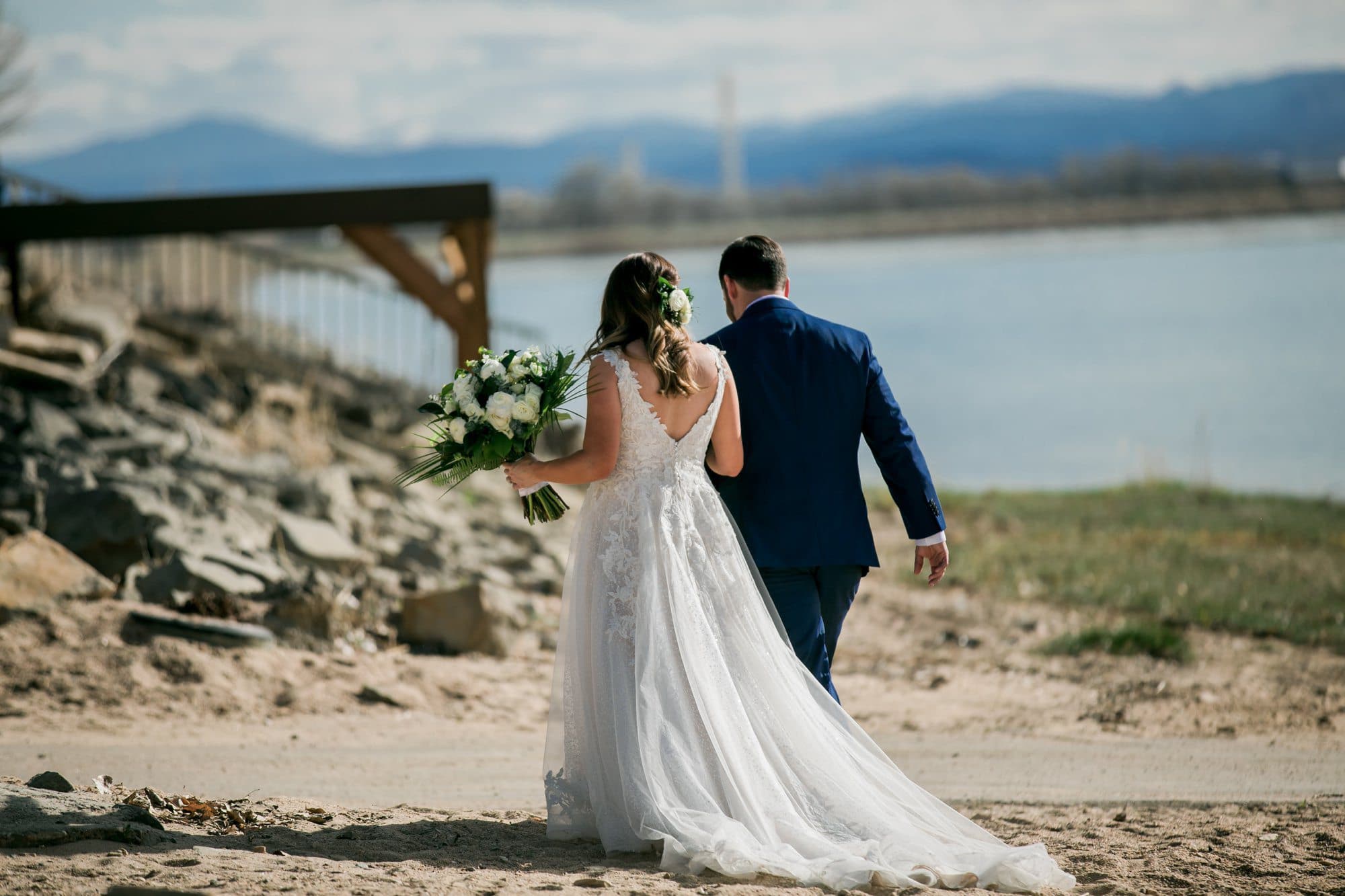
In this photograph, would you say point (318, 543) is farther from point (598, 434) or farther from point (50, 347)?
point (598, 434)

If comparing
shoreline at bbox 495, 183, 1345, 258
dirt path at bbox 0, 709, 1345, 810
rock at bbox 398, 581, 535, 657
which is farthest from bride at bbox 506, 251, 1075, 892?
shoreline at bbox 495, 183, 1345, 258

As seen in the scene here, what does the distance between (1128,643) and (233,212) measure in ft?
29.0

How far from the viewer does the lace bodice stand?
170 inches

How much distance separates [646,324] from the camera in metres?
4.25

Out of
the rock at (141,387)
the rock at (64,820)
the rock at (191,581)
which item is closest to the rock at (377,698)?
the rock at (191,581)

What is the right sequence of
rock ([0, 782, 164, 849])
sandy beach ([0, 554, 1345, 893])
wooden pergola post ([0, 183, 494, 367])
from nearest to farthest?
rock ([0, 782, 164, 849]) < sandy beach ([0, 554, 1345, 893]) < wooden pergola post ([0, 183, 494, 367])

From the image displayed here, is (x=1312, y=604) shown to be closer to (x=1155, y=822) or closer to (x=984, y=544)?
(x=984, y=544)

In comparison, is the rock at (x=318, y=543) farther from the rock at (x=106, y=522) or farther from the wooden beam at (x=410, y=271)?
the wooden beam at (x=410, y=271)

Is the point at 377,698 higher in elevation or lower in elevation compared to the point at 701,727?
lower

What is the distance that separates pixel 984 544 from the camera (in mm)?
12117

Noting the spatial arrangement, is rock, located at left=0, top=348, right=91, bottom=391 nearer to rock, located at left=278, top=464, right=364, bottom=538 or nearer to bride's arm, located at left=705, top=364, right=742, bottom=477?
rock, located at left=278, top=464, right=364, bottom=538

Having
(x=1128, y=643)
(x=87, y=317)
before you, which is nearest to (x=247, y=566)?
(x=1128, y=643)

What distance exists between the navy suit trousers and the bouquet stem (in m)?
0.76

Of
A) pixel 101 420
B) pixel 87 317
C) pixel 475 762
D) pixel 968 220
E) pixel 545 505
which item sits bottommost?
pixel 475 762
